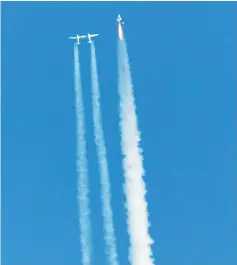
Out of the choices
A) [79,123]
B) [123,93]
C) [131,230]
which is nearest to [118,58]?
[123,93]

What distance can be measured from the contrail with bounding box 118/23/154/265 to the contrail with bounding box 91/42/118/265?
2.23 feet

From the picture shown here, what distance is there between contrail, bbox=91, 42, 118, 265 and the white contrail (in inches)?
23.3

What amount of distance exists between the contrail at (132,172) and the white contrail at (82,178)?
1.52 meters

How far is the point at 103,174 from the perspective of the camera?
22.2m

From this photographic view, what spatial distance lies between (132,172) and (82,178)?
1917mm

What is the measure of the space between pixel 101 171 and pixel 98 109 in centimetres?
232

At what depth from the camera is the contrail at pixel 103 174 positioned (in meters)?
21.6

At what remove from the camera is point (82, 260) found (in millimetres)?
21641

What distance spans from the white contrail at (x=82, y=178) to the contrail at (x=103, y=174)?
59cm

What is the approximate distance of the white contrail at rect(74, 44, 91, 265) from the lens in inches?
854

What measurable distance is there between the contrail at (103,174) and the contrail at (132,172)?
2.23 ft

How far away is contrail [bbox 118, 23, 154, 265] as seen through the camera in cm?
2141

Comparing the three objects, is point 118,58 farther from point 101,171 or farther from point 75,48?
point 101,171

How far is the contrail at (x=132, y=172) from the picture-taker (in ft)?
70.2
